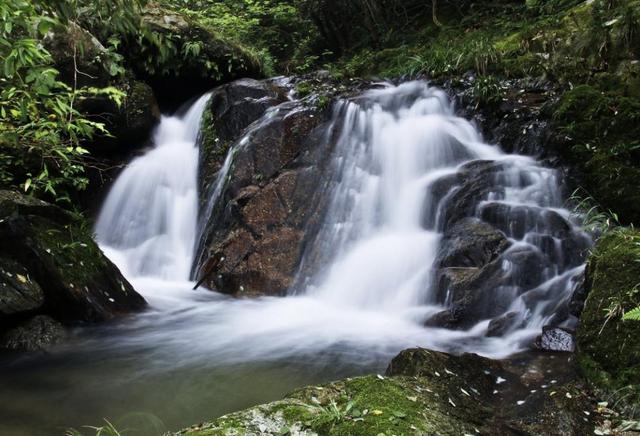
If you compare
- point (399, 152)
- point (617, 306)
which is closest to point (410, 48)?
point (399, 152)

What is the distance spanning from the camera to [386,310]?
20.9ft

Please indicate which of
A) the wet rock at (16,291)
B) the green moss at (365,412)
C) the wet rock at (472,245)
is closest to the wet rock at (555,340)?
the wet rock at (472,245)

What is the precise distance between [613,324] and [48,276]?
533 cm

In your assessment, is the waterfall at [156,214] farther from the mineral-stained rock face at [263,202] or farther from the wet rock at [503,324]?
the wet rock at [503,324]

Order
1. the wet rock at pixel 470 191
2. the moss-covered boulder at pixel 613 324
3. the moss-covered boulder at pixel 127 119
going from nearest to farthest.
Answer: the moss-covered boulder at pixel 613 324 → the wet rock at pixel 470 191 → the moss-covered boulder at pixel 127 119

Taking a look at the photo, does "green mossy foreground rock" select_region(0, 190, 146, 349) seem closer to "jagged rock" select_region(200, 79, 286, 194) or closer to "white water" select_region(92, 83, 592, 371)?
"white water" select_region(92, 83, 592, 371)

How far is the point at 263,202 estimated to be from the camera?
316 inches

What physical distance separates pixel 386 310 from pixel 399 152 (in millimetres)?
3281

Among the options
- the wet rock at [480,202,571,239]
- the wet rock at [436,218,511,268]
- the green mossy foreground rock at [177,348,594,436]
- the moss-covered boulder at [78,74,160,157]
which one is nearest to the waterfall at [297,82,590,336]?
the wet rock at [480,202,571,239]

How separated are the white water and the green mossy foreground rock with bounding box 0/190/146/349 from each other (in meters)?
0.49

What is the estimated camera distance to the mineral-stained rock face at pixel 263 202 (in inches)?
296

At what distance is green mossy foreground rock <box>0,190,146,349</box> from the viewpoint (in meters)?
5.03

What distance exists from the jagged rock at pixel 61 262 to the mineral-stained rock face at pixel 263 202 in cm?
165

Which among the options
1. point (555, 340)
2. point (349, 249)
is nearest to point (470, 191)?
point (349, 249)
